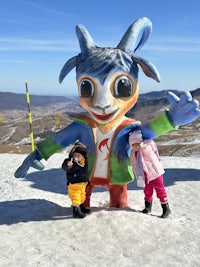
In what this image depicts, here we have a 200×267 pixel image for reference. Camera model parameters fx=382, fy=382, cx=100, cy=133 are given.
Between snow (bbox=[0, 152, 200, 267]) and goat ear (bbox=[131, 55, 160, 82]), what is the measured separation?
80.5 inches

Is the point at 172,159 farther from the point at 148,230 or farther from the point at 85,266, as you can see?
the point at 85,266

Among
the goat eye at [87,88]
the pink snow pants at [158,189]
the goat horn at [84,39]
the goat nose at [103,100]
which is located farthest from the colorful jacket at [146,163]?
the goat horn at [84,39]

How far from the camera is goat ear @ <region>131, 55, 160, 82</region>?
5.52 m

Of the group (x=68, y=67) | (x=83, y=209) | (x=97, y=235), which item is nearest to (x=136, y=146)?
(x=83, y=209)

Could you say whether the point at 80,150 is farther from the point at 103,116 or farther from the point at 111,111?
the point at 111,111

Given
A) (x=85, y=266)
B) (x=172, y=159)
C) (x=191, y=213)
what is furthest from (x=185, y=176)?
(x=85, y=266)

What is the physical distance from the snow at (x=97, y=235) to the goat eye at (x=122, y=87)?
173 cm

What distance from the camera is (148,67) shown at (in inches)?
218

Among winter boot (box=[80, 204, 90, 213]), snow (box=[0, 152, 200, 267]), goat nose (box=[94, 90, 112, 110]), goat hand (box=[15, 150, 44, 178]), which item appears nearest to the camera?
snow (box=[0, 152, 200, 267])

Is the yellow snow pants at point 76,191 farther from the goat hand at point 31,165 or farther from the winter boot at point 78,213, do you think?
the goat hand at point 31,165

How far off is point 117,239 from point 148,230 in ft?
1.79

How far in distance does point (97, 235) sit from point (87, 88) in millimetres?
2066

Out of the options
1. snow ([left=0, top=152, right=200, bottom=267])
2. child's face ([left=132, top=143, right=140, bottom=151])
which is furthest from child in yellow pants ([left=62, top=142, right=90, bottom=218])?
child's face ([left=132, top=143, right=140, bottom=151])

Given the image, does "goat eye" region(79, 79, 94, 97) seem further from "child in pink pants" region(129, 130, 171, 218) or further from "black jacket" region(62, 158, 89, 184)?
"black jacket" region(62, 158, 89, 184)
